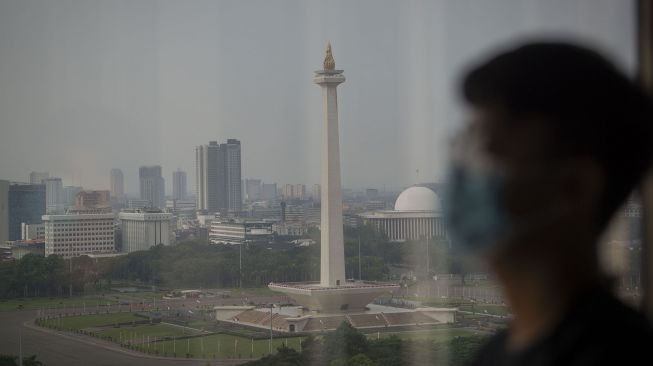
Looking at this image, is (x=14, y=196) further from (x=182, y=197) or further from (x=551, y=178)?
(x=551, y=178)

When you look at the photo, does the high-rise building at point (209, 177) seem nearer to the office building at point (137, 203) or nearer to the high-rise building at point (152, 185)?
the high-rise building at point (152, 185)

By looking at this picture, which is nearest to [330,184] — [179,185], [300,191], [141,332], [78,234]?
[300,191]

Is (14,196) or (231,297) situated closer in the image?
(14,196)

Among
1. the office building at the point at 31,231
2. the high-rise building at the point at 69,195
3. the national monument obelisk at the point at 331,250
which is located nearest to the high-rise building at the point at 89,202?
the high-rise building at the point at 69,195

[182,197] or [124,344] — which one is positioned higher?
[182,197]

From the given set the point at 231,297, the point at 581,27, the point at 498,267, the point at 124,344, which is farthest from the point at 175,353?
the point at 498,267

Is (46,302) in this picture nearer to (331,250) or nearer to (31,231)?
(31,231)
